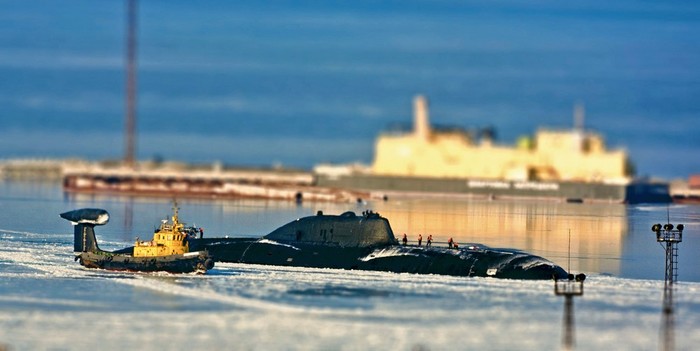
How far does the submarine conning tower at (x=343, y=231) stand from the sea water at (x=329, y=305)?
118 inches

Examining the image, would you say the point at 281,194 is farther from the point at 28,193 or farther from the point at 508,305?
the point at 508,305

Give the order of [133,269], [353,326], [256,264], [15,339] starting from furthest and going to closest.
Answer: [256,264]
[133,269]
[353,326]
[15,339]

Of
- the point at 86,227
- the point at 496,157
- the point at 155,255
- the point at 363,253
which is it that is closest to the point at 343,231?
the point at 363,253

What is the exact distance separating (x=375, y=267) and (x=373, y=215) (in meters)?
3.84

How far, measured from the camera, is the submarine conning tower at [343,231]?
189 ft

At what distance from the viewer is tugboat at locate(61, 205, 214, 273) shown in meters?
53.0

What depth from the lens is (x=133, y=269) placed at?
2132 inches

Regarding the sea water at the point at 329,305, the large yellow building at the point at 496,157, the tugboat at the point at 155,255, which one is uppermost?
the large yellow building at the point at 496,157

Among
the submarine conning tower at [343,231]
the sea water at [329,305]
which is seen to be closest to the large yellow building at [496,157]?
the sea water at [329,305]

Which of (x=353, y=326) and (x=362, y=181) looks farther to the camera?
(x=362, y=181)

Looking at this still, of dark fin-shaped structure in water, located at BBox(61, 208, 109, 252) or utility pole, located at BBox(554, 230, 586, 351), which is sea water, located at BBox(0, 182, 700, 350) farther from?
dark fin-shaped structure in water, located at BBox(61, 208, 109, 252)

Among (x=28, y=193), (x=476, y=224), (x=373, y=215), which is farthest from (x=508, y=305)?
(x=28, y=193)

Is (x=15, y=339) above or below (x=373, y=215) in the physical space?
below

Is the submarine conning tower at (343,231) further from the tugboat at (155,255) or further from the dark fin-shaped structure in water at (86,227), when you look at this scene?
the dark fin-shaped structure in water at (86,227)
